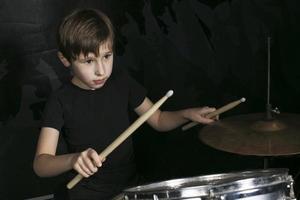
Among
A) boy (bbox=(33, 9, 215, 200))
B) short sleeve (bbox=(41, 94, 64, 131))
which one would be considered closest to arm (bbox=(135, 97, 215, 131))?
boy (bbox=(33, 9, 215, 200))

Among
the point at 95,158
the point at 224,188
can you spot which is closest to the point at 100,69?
the point at 95,158

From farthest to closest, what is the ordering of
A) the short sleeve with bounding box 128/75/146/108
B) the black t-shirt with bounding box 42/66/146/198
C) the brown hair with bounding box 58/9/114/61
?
the short sleeve with bounding box 128/75/146/108
the black t-shirt with bounding box 42/66/146/198
the brown hair with bounding box 58/9/114/61

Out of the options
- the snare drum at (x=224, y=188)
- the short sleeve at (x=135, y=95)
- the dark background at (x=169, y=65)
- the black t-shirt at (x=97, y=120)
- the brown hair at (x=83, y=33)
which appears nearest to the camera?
the snare drum at (x=224, y=188)

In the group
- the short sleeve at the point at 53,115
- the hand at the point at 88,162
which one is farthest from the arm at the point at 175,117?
the hand at the point at 88,162

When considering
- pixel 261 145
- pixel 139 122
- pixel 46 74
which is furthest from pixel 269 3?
pixel 139 122

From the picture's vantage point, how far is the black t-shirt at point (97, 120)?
1.31 m

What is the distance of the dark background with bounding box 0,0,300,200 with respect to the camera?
162 cm

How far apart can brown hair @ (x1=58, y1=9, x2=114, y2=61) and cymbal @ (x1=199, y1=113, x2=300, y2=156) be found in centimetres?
41

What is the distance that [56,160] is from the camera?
1.17 metres

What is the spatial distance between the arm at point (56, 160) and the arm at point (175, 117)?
0.30 metres

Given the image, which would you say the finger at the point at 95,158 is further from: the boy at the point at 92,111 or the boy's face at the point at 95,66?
the boy's face at the point at 95,66

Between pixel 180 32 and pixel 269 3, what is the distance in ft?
1.19

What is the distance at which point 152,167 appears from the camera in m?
1.90

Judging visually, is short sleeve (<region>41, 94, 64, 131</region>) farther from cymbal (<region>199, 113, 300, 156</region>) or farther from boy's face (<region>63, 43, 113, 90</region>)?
cymbal (<region>199, 113, 300, 156</region>)
